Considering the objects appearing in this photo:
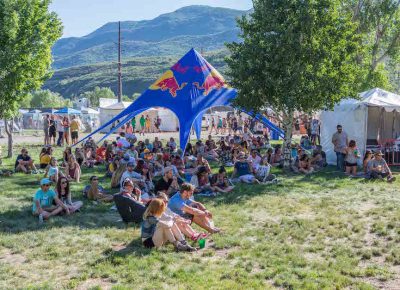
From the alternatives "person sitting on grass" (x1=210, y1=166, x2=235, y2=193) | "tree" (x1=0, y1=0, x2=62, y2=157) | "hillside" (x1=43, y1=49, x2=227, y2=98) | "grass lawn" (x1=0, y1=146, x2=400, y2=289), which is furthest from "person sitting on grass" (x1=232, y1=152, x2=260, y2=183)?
"hillside" (x1=43, y1=49, x2=227, y2=98)

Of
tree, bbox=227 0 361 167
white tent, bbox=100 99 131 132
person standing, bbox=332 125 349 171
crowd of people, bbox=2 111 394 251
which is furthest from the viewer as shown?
white tent, bbox=100 99 131 132

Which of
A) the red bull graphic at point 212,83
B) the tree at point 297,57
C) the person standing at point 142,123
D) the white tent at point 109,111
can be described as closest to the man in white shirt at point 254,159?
the tree at point 297,57

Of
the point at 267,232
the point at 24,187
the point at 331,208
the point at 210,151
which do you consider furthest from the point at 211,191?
the point at 210,151

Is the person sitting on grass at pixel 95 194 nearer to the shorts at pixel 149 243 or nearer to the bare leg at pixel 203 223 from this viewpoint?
the bare leg at pixel 203 223

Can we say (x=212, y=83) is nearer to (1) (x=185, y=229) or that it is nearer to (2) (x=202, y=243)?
(1) (x=185, y=229)

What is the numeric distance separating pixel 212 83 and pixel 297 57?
4.55 metres

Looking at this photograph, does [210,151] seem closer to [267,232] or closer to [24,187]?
[24,187]

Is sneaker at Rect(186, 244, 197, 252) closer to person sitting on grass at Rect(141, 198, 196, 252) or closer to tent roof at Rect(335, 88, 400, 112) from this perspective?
person sitting on grass at Rect(141, 198, 196, 252)

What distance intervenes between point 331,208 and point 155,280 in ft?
18.2

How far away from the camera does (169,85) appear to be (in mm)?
19562

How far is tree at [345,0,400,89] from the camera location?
2889 cm

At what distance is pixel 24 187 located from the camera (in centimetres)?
1335

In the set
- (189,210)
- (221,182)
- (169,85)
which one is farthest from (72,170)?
(189,210)

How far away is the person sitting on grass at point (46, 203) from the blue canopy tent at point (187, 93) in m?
8.59
